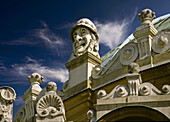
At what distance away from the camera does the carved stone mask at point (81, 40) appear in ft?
63.6

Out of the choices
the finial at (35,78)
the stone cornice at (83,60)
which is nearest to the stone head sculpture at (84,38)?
the stone cornice at (83,60)

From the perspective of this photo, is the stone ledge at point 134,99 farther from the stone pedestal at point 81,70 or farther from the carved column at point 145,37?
the stone pedestal at point 81,70

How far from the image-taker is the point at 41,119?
12.9 meters

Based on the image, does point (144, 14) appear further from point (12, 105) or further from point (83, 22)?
point (12, 105)

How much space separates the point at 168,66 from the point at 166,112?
4.77 metres

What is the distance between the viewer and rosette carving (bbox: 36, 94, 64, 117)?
12.8 meters

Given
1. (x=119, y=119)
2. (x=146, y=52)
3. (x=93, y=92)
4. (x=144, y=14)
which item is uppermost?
(x=144, y=14)

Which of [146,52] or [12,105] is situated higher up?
[146,52]

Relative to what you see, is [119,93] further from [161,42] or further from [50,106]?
[161,42]

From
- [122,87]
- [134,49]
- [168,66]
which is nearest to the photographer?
[122,87]

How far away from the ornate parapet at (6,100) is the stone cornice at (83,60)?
9.43 ft

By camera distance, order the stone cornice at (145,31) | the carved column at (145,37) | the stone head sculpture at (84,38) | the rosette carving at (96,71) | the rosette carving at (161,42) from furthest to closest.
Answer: the stone head sculpture at (84,38), the rosette carving at (96,71), the stone cornice at (145,31), the carved column at (145,37), the rosette carving at (161,42)

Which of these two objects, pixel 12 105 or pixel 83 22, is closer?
pixel 12 105

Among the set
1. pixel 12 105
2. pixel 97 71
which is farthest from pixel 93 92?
pixel 12 105
